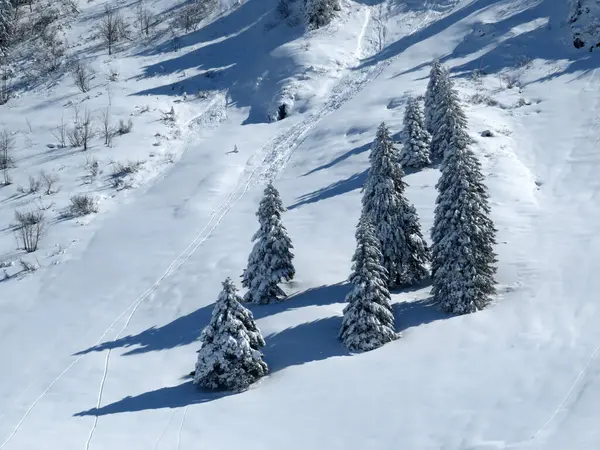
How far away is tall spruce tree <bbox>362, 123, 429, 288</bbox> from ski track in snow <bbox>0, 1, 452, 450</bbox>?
13.4 metres

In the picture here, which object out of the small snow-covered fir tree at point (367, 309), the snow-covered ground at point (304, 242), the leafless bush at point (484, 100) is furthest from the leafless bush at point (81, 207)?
the leafless bush at point (484, 100)

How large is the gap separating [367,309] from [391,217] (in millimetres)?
6560

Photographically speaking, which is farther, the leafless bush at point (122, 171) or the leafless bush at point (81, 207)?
the leafless bush at point (122, 171)

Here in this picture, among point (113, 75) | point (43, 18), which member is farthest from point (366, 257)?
point (43, 18)

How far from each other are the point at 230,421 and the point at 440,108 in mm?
28905

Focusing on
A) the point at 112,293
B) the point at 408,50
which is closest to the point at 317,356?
the point at 112,293

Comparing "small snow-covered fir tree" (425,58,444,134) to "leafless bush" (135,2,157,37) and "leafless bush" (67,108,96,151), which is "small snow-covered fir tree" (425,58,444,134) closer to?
"leafless bush" (67,108,96,151)

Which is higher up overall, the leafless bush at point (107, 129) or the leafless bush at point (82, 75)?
the leafless bush at point (82, 75)

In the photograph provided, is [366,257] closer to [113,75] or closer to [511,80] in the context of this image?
[511,80]

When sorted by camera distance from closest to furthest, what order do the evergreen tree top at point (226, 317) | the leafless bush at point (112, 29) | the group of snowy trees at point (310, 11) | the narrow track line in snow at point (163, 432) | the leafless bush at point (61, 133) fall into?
the narrow track line in snow at point (163, 432)
the evergreen tree top at point (226, 317)
the leafless bush at point (61, 133)
the group of snowy trees at point (310, 11)
the leafless bush at point (112, 29)

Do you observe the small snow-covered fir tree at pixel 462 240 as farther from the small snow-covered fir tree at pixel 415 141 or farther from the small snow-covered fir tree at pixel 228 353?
the small snow-covered fir tree at pixel 415 141

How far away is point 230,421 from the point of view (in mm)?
25547

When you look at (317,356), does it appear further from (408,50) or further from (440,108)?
(408,50)

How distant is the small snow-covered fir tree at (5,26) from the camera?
74750 millimetres
